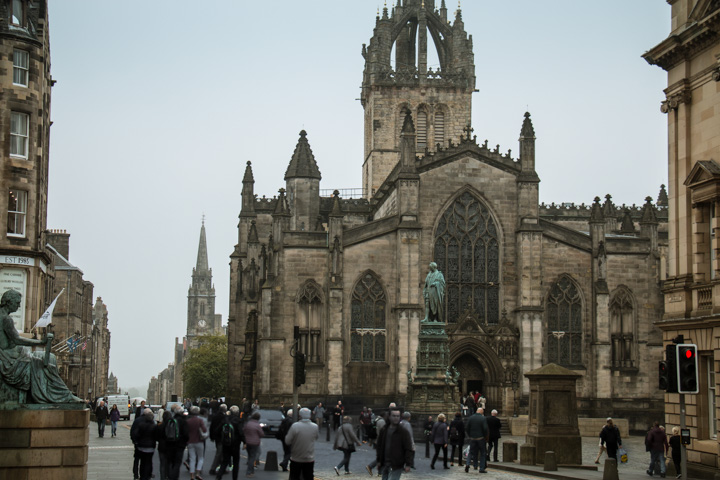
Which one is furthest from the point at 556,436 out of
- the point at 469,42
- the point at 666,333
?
the point at 469,42

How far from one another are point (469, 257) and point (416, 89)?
2048 cm

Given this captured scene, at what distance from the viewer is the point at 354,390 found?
158 ft

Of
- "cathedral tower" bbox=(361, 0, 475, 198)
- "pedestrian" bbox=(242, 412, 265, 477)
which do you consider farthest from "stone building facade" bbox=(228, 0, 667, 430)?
"pedestrian" bbox=(242, 412, 265, 477)

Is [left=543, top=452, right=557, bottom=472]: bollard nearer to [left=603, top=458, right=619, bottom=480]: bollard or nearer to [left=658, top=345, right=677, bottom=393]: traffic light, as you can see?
[left=603, top=458, right=619, bottom=480]: bollard

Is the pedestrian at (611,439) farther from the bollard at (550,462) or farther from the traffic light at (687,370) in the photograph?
the traffic light at (687,370)

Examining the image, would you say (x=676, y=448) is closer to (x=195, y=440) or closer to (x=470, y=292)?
(x=195, y=440)

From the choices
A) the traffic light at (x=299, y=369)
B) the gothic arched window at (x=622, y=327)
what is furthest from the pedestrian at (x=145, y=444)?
the gothic arched window at (x=622, y=327)

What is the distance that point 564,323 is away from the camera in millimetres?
50375

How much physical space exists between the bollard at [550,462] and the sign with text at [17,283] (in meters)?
19.1

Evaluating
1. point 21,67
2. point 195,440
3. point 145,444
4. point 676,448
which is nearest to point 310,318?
point 21,67

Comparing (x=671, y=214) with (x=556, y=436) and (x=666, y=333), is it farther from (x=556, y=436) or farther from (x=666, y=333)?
(x=556, y=436)

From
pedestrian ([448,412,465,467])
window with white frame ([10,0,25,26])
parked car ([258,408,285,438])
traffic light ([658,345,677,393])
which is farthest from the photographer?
parked car ([258,408,285,438])

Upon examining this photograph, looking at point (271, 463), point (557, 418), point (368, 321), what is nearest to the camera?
point (271, 463)

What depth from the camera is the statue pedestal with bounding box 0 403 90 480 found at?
16375 mm
